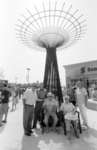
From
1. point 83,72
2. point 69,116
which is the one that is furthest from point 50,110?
point 83,72

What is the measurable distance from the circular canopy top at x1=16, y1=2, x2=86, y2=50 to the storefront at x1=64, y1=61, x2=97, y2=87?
1778 cm

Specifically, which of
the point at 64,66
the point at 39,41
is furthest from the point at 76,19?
the point at 64,66

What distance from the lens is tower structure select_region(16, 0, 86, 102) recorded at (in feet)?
14.6

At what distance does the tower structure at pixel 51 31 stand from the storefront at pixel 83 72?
17672mm

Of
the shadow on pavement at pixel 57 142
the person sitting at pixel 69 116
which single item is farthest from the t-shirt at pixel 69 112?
the shadow on pavement at pixel 57 142

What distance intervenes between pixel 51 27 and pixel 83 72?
20919mm

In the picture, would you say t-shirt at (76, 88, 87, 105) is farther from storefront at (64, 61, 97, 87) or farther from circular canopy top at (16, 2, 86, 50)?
storefront at (64, 61, 97, 87)

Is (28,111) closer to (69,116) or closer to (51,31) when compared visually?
(69,116)

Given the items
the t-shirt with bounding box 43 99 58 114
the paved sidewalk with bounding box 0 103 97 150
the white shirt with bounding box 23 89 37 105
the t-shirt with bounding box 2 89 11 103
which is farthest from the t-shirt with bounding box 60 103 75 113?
the t-shirt with bounding box 2 89 11 103

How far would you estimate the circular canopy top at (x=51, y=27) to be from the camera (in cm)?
440

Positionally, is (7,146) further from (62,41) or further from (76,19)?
(76,19)

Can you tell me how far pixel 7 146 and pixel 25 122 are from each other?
2.69 ft

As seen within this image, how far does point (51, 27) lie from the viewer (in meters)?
4.55

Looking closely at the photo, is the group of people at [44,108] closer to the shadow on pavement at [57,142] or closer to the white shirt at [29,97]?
the white shirt at [29,97]
